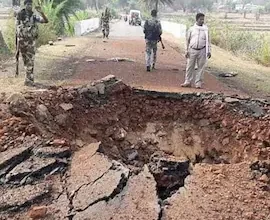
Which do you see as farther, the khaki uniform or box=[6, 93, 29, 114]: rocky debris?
the khaki uniform

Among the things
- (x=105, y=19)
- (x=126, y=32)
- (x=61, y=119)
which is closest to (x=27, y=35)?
(x=61, y=119)

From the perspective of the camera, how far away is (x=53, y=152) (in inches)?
205

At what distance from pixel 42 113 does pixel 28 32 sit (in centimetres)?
314

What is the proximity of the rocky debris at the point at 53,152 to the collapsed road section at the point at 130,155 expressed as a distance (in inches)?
0.5

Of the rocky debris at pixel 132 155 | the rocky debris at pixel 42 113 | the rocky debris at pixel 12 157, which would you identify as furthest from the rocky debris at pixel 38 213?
the rocky debris at pixel 132 155

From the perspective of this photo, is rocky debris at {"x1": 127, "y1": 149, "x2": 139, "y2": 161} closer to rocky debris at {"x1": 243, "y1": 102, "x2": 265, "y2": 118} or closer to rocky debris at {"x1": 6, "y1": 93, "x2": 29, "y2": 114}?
rocky debris at {"x1": 6, "y1": 93, "x2": 29, "y2": 114}

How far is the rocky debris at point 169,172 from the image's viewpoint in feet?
15.8

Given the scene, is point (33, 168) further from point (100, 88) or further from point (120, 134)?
point (100, 88)

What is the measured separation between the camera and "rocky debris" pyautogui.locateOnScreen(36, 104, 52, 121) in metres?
6.43

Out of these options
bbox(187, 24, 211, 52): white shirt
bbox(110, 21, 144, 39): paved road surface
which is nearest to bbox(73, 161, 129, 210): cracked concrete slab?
bbox(187, 24, 211, 52): white shirt

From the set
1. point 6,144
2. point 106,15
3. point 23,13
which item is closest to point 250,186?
point 6,144

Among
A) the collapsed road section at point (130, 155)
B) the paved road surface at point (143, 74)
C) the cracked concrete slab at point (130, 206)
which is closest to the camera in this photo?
the cracked concrete slab at point (130, 206)

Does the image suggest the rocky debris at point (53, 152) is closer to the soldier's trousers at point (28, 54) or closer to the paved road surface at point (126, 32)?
the soldier's trousers at point (28, 54)

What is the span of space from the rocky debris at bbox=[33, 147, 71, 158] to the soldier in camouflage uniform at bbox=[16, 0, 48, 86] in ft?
14.3
